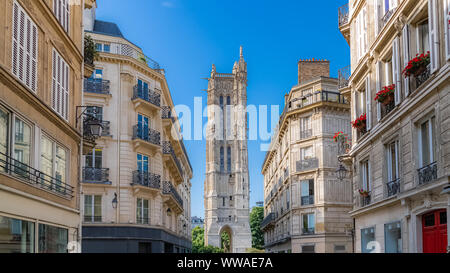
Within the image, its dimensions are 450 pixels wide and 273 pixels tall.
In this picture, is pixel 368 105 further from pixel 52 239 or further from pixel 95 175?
pixel 95 175

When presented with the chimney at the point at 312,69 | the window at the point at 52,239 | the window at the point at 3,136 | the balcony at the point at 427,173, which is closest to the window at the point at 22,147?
the window at the point at 3,136

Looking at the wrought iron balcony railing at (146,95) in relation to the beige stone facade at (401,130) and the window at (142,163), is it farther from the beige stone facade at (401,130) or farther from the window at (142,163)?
the beige stone facade at (401,130)

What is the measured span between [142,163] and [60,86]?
14.7 meters

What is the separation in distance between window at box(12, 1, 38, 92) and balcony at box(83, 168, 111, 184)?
591 inches

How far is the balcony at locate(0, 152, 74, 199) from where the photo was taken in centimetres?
1112

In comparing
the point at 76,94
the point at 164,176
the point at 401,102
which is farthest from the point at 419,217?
the point at 164,176

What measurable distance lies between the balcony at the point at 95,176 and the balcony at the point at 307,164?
16055mm

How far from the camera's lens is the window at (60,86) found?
1512 centimetres

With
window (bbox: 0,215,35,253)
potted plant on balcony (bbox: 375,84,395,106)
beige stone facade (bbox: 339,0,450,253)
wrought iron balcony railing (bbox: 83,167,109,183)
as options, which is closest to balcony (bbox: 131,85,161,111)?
wrought iron balcony railing (bbox: 83,167,109,183)

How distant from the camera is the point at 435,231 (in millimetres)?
12648
